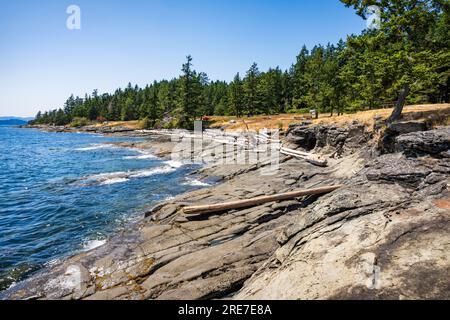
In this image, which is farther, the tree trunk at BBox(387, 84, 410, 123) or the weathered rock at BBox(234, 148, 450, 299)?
the tree trunk at BBox(387, 84, 410, 123)

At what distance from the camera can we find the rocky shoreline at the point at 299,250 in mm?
6180

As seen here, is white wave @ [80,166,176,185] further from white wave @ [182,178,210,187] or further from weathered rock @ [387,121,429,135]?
weathered rock @ [387,121,429,135]

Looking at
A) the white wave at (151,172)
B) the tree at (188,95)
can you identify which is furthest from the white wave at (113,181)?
the tree at (188,95)

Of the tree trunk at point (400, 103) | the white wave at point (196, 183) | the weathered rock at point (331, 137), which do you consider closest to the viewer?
the tree trunk at point (400, 103)

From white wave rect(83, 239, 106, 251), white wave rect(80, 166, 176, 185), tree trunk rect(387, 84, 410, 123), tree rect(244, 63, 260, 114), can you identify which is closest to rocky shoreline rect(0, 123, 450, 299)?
white wave rect(83, 239, 106, 251)

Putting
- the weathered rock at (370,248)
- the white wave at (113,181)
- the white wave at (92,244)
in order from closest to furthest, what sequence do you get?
the weathered rock at (370,248), the white wave at (92,244), the white wave at (113,181)

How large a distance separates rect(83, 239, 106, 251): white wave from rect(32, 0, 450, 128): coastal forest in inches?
843

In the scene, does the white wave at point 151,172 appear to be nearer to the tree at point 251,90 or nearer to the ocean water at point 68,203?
the ocean water at point 68,203

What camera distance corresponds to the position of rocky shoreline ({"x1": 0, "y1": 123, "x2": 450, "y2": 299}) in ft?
20.3

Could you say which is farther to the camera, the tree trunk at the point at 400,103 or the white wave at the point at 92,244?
the tree trunk at the point at 400,103

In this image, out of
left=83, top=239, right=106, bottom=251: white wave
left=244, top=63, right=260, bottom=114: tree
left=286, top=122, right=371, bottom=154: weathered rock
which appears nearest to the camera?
left=83, top=239, right=106, bottom=251: white wave

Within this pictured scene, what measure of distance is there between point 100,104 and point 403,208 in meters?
150

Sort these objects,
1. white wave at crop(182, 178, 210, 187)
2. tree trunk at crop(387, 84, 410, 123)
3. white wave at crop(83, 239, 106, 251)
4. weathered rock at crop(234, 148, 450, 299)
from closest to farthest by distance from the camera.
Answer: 1. weathered rock at crop(234, 148, 450, 299)
2. white wave at crop(83, 239, 106, 251)
3. tree trunk at crop(387, 84, 410, 123)
4. white wave at crop(182, 178, 210, 187)
